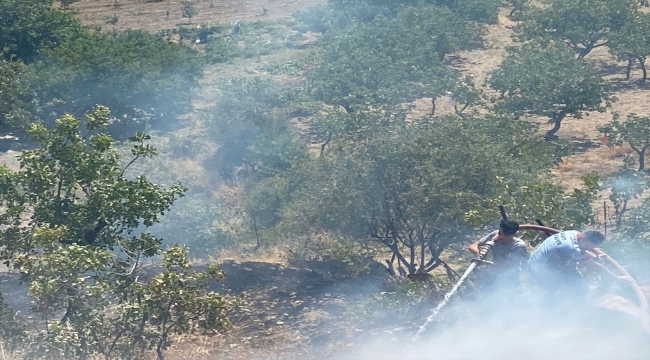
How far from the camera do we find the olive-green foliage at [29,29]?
23.1m

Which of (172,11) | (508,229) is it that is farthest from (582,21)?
(508,229)

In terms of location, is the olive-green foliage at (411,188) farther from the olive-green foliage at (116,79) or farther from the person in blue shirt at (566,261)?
the olive-green foliage at (116,79)

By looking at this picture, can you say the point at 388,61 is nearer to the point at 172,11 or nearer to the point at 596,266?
the point at 172,11

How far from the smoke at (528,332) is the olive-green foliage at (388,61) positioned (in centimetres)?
1260

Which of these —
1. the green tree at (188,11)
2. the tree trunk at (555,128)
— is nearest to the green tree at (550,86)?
the tree trunk at (555,128)

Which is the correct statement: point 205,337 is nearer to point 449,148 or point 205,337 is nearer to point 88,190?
point 88,190

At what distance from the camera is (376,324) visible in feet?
32.3

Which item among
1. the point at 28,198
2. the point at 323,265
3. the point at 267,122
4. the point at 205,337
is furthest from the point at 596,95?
the point at 28,198

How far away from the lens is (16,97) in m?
20.0

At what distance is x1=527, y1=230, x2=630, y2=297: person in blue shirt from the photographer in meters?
6.13

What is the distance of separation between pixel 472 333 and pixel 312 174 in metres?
7.70

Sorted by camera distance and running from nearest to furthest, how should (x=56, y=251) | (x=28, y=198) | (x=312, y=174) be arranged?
1. (x=56, y=251)
2. (x=28, y=198)
3. (x=312, y=174)

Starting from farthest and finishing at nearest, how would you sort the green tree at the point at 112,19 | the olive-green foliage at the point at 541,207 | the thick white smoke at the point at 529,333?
1. the green tree at the point at 112,19
2. the olive-green foliage at the point at 541,207
3. the thick white smoke at the point at 529,333

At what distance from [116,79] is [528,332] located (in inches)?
666
